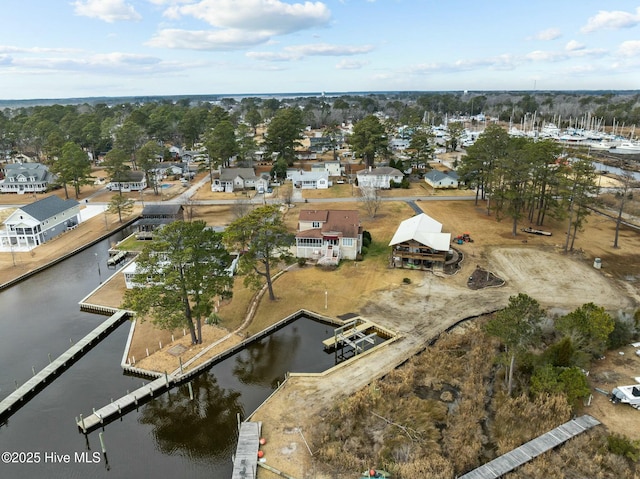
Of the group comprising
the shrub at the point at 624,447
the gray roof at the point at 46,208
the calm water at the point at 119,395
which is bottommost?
the calm water at the point at 119,395

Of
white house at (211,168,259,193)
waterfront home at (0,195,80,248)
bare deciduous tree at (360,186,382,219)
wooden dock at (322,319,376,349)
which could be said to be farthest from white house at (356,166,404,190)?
waterfront home at (0,195,80,248)

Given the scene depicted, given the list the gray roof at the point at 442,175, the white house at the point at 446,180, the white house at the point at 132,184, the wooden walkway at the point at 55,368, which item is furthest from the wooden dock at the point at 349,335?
the white house at the point at 132,184

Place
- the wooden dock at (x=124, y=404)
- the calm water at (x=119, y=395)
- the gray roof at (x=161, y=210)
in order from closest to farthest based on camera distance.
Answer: the calm water at (x=119, y=395) → the wooden dock at (x=124, y=404) → the gray roof at (x=161, y=210)

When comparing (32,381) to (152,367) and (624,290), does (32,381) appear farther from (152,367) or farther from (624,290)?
(624,290)

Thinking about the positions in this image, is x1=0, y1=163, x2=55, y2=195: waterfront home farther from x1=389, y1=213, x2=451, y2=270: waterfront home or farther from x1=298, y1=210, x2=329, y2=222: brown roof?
x1=389, y1=213, x2=451, y2=270: waterfront home

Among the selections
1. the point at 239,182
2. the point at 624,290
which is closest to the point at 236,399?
the point at 624,290

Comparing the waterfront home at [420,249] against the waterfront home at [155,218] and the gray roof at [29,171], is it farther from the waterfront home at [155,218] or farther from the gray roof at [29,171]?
the gray roof at [29,171]
